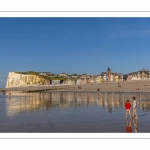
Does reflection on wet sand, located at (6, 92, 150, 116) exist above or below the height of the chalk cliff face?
below

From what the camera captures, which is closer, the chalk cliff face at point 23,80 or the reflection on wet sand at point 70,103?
the reflection on wet sand at point 70,103

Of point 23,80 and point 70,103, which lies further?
point 23,80

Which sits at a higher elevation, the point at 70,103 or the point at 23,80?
the point at 23,80

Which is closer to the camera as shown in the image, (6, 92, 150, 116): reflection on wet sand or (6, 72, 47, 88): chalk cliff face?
(6, 92, 150, 116): reflection on wet sand

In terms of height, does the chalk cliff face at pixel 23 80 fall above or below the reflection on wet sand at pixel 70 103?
above
